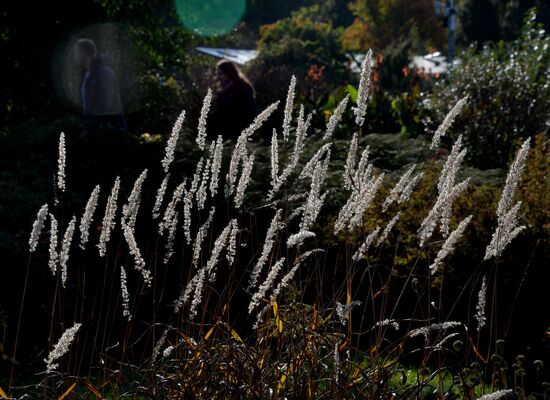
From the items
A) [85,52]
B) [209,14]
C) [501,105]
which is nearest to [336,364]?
[85,52]

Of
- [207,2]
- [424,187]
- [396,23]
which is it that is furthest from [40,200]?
[207,2]

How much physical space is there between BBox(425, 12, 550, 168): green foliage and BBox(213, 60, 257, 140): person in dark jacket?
9.01 ft

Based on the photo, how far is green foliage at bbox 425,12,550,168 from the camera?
35.6 feet

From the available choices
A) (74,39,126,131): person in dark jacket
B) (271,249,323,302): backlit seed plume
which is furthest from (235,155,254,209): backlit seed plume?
(74,39,126,131): person in dark jacket

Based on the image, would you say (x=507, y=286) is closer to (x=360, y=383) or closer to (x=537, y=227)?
(x=537, y=227)

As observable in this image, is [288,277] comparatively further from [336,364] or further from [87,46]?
[87,46]

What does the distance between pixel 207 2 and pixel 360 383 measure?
6282 centimetres

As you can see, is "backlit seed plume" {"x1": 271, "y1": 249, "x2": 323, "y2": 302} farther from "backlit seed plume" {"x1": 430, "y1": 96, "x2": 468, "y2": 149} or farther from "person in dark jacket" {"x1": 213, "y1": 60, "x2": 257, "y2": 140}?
"person in dark jacket" {"x1": 213, "y1": 60, "x2": 257, "y2": 140}

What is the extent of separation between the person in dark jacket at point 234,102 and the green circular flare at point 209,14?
5303 centimetres

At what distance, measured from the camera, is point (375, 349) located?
326 cm

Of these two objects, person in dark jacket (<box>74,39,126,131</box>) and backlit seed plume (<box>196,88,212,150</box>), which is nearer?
backlit seed plume (<box>196,88,212,150</box>)

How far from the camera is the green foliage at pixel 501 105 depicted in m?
10.8

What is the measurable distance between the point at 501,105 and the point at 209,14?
184 feet

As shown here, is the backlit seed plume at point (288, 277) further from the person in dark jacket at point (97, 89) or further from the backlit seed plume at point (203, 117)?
the person in dark jacket at point (97, 89)
